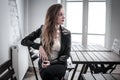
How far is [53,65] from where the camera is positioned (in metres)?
2.44

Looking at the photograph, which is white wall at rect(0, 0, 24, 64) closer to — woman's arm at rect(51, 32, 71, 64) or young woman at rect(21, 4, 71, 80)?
young woman at rect(21, 4, 71, 80)

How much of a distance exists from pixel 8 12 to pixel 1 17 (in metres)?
0.46

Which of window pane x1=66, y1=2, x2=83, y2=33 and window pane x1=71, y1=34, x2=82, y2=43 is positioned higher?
window pane x1=66, y1=2, x2=83, y2=33

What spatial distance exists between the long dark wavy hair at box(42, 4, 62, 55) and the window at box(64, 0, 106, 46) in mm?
4050

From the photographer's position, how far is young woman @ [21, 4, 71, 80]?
2.42 meters

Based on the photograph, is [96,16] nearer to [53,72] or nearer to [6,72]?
[53,72]

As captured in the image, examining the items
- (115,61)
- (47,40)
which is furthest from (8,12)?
(115,61)

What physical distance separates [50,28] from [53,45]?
19 cm

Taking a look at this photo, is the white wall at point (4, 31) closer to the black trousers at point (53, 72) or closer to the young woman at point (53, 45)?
the young woman at point (53, 45)

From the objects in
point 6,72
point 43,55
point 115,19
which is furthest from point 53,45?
point 115,19

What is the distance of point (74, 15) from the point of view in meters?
6.60

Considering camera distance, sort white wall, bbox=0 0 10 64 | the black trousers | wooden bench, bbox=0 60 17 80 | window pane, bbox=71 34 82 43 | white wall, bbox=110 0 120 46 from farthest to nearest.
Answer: window pane, bbox=71 34 82 43 < white wall, bbox=110 0 120 46 < white wall, bbox=0 0 10 64 < the black trousers < wooden bench, bbox=0 60 17 80

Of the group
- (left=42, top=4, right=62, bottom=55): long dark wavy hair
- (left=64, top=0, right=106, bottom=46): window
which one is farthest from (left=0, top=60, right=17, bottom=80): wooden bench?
(left=64, top=0, right=106, bottom=46): window

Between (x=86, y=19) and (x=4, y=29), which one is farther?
(x=86, y=19)
